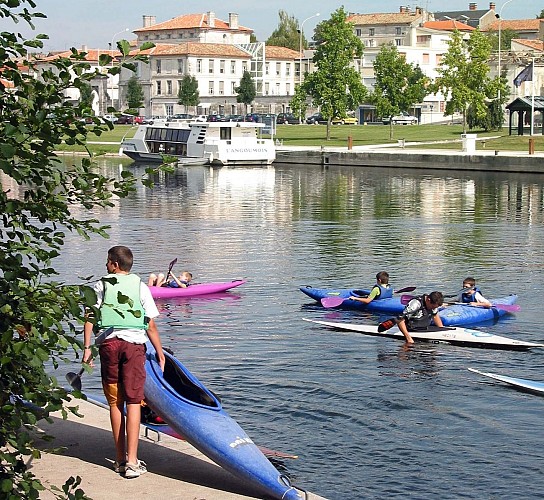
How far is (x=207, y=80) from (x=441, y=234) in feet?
346

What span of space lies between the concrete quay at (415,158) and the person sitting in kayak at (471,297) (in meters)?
37.7

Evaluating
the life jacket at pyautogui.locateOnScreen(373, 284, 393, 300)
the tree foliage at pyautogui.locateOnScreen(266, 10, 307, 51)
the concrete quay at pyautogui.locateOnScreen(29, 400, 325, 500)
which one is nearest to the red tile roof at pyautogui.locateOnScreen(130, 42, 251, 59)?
the tree foliage at pyautogui.locateOnScreen(266, 10, 307, 51)

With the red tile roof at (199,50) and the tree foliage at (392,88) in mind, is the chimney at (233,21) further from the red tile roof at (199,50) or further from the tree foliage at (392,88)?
the tree foliage at (392,88)

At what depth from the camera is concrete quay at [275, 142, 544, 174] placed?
58.7 m

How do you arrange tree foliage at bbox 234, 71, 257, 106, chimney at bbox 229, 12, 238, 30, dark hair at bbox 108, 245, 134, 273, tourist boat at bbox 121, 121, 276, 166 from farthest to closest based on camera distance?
1. chimney at bbox 229, 12, 238, 30
2. tree foliage at bbox 234, 71, 257, 106
3. tourist boat at bbox 121, 121, 276, 166
4. dark hair at bbox 108, 245, 134, 273

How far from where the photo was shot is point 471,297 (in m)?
21.0

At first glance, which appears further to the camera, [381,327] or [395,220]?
[395,220]

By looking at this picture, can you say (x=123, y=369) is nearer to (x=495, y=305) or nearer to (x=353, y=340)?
(x=353, y=340)

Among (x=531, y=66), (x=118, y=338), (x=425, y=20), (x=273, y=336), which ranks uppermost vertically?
(x=425, y=20)

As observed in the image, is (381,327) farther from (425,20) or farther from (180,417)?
(425,20)

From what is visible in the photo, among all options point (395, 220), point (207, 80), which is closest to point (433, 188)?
point (395, 220)

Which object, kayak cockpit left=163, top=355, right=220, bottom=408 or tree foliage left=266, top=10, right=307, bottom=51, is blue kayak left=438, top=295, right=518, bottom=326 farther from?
tree foliage left=266, top=10, right=307, bottom=51

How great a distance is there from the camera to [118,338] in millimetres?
9773

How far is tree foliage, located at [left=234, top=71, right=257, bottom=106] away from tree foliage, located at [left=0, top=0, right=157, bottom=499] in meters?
124
